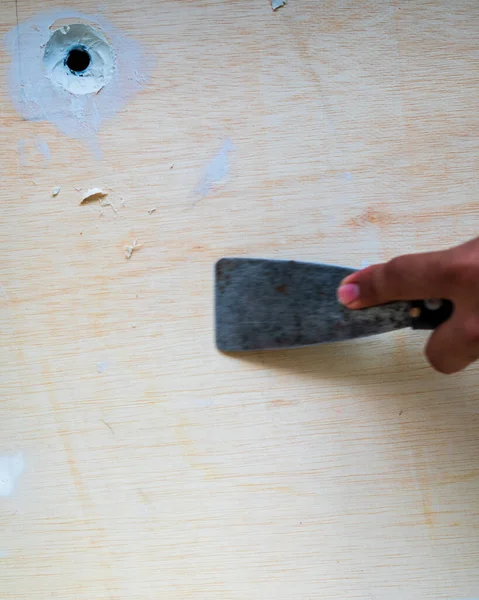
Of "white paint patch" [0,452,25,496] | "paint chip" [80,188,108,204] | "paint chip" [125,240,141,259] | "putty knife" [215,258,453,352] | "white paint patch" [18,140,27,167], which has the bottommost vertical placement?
"white paint patch" [0,452,25,496]

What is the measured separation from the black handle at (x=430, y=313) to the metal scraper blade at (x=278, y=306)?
0.05 meters

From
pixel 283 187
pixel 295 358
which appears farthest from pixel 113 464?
pixel 283 187

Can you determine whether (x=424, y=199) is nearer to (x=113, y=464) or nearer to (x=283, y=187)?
(x=283, y=187)

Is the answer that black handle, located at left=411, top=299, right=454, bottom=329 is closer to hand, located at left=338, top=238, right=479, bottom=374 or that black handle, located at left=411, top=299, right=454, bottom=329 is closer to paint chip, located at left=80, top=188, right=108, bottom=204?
hand, located at left=338, top=238, right=479, bottom=374

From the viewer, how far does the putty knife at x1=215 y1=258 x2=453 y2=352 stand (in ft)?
2.31

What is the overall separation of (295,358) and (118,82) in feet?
1.32

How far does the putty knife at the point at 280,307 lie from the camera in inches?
27.7

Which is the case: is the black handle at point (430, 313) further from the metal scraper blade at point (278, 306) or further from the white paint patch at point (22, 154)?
the white paint patch at point (22, 154)

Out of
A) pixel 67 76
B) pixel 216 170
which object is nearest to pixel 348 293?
pixel 216 170

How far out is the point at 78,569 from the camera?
0.71m

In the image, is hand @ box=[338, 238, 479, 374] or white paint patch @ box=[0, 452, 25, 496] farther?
white paint patch @ box=[0, 452, 25, 496]

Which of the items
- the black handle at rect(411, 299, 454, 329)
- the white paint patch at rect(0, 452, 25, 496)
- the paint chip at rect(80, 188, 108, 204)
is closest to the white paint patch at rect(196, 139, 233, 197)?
the paint chip at rect(80, 188, 108, 204)

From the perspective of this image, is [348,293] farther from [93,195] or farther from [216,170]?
[93,195]

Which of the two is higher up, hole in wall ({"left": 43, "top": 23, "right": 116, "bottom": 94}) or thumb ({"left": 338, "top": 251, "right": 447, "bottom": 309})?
hole in wall ({"left": 43, "top": 23, "right": 116, "bottom": 94})
